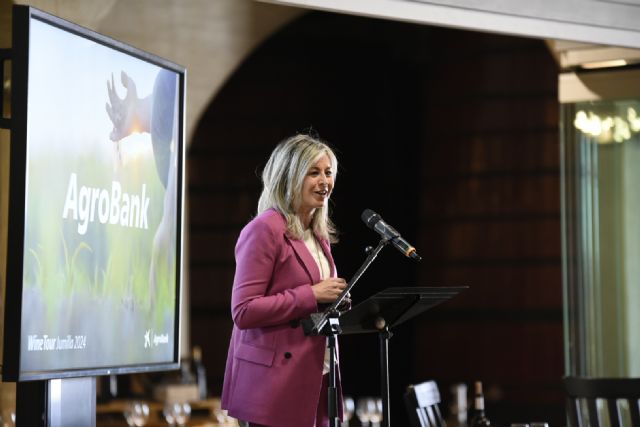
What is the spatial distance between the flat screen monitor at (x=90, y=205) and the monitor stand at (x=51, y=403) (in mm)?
94

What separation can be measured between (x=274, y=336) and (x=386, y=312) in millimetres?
331

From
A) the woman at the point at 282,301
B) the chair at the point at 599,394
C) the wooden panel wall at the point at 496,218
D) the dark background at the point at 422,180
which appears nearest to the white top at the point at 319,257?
the woman at the point at 282,301

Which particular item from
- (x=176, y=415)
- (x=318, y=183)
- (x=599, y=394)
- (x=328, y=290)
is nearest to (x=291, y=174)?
(x=318, y=183)

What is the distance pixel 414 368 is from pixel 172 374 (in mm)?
2252

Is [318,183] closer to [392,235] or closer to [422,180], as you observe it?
[392,235]

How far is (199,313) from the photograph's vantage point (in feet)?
30.2

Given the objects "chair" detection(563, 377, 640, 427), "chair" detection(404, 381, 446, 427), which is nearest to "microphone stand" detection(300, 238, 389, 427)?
"chair" detection(404, 381, 446, 427)

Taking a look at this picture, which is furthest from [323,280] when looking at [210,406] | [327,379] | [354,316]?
[210,406]

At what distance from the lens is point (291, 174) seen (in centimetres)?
304

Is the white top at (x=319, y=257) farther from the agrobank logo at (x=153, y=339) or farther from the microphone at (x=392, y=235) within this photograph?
the agrobank logo at (x=153, y=339)

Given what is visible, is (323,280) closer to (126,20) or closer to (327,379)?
(327,379)

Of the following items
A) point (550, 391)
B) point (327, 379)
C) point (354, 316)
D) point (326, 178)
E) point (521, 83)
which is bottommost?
point (550, 391)

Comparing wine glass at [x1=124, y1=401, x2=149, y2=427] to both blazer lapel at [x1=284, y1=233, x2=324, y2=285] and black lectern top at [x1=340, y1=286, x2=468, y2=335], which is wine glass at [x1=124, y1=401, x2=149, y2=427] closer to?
blazer lapel at [x1=284, y1=233, x2=324, y2=285]

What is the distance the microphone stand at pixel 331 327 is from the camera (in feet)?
9.27
